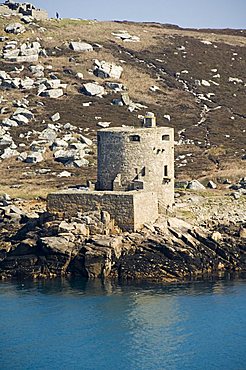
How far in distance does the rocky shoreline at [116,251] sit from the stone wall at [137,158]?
3090mm

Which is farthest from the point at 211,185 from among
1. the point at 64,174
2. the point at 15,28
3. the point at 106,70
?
the point at 15,28

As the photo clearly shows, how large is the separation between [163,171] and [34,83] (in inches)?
1896

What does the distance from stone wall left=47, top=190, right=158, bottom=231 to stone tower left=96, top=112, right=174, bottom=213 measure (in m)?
1.64

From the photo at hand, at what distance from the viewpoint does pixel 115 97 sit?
353 feet

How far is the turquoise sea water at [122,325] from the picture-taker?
150ft

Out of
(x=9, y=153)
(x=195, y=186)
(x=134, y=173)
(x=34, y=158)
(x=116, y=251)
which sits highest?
(x=9, y=153)

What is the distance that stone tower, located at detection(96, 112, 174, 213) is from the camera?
6306 centimetres

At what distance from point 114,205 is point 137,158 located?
4.46m

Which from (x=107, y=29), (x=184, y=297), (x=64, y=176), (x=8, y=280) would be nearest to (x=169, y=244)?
(x=184, y=297)

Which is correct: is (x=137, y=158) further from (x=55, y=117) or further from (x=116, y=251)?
(x=55, y=117)

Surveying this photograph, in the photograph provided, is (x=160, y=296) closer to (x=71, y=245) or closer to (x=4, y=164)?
(x=71, y=245)

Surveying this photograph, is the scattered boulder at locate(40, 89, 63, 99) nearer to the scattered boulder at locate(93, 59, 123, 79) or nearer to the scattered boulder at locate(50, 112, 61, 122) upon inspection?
the scattered boulder at locate(50, 112, 61, 122)

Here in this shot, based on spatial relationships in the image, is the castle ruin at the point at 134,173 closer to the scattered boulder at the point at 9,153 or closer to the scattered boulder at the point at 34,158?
the scattered boulder at the point at 34,158

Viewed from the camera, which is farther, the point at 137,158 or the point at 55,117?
the point at 55,117
